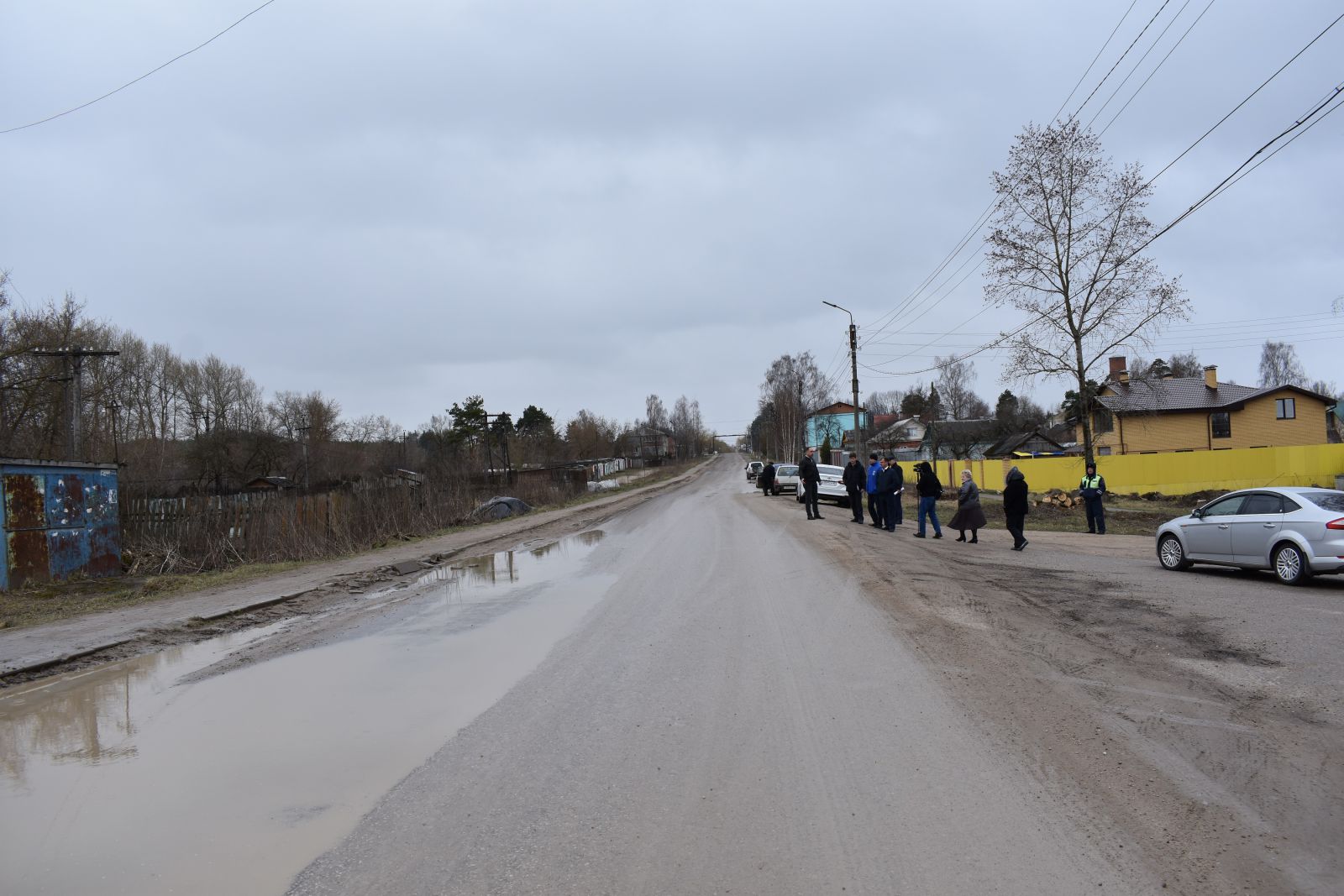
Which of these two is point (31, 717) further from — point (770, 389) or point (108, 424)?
point (770, 389)

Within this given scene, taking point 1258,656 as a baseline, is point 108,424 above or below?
above

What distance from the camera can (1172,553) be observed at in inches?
551

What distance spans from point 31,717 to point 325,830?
410cm

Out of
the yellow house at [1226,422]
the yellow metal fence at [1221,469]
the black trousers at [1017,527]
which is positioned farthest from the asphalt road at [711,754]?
the yellow house at [1226,422]

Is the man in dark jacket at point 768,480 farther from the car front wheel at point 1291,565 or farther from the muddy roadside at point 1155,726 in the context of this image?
the muddy roadside at point 1155,726

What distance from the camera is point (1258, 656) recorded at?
7637 millimetres

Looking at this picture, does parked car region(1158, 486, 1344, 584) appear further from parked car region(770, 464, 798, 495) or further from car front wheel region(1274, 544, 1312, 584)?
parked car region(770, 464, 798, 495)

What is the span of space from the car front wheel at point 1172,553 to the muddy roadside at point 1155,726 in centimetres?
327

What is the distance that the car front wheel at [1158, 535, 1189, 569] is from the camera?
544 inches

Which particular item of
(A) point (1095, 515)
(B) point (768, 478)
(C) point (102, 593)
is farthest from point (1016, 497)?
(B) point (768, 478)

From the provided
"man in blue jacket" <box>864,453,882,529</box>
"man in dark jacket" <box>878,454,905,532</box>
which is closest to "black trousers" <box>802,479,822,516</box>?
"man in blue jacket" <box>864,453,882,529</box>

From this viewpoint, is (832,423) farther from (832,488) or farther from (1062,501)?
(1062,501)

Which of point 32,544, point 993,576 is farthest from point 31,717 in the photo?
point 993,576

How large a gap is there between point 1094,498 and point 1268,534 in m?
8.19
